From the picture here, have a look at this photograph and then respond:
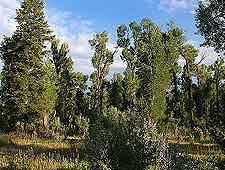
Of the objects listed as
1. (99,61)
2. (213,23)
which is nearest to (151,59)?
(99,61)

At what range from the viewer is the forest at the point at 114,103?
14.2 meters

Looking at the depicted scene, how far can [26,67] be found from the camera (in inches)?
1829

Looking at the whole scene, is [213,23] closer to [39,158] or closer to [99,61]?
[39,158]

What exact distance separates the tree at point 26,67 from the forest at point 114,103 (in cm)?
10

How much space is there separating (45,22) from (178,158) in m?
37.3

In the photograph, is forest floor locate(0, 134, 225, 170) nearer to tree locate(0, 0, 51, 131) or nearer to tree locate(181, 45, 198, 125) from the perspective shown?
tree locate(0, 0, 51, 131)

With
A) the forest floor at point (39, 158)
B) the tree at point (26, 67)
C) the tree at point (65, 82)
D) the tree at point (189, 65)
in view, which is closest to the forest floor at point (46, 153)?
the forest floor at point (39, 158)

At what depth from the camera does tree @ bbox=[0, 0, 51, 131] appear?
4519 centimetres

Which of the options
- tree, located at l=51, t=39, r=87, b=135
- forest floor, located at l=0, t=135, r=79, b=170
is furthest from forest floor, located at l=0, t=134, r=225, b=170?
tree, located at l=51, t=39, r=87, b=135

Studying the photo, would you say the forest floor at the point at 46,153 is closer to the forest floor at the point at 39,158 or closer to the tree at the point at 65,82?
the forest floor at the point at 39,158

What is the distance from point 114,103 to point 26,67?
3263 centimetres

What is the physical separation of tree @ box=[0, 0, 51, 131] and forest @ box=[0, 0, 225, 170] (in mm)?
101

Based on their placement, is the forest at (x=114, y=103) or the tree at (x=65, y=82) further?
the tree at (x=65, y=82)

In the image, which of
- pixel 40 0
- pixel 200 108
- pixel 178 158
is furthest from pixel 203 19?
pixel 200 108
